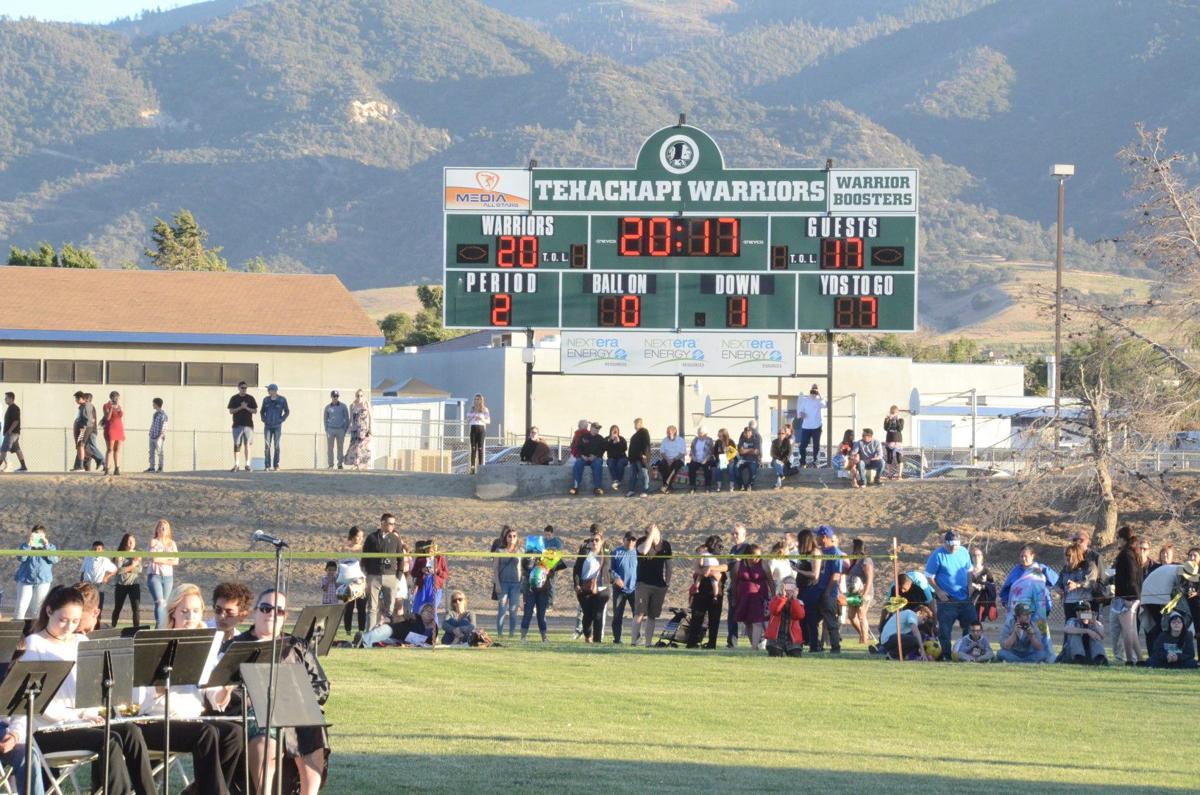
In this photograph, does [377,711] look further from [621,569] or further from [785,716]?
[621,569]

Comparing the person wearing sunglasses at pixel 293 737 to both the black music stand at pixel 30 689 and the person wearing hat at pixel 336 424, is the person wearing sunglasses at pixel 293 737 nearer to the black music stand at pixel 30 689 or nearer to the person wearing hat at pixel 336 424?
the black music stand at pixel 30 689

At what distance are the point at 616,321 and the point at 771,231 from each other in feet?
11.2

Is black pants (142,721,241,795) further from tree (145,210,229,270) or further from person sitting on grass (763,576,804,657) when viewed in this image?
tree (145,210,229,270)

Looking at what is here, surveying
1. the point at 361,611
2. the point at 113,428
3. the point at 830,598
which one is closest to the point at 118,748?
the point at 830,598

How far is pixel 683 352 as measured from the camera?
34.5 metres

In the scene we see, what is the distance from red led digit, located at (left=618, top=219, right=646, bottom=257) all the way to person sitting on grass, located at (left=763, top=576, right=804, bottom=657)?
1376cm

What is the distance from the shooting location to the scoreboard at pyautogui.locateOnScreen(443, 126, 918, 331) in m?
33.7

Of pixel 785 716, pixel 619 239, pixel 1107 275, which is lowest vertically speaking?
pixel 785 716

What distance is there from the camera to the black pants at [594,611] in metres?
22.9

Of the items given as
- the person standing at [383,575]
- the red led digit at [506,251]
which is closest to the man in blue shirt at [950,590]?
the person standing at [383,575]

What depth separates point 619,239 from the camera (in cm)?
3381

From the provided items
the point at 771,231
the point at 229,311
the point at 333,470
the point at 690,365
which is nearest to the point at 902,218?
the point at 771,231

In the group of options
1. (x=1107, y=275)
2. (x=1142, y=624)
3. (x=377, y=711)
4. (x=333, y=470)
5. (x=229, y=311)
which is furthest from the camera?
(x=1107, y=275)

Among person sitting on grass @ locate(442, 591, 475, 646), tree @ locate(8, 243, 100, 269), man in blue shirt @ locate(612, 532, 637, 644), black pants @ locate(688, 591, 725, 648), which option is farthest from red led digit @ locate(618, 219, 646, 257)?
tree @ locate(8, 243, 100, 269)
